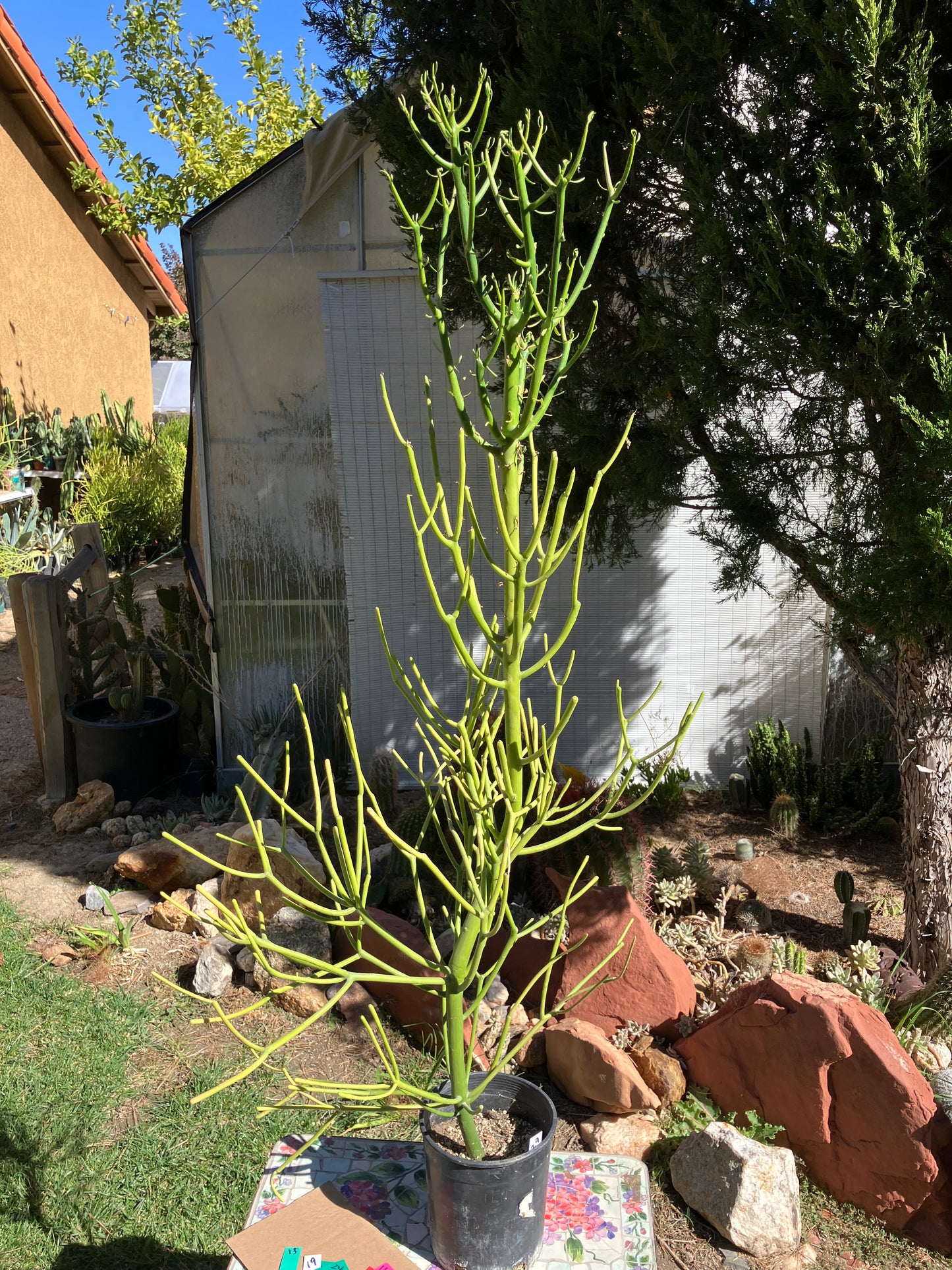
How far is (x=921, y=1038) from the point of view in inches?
121

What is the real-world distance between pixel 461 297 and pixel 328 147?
5.27 ft

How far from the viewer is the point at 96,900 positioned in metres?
4.17

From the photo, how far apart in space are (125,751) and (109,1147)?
9.26 feet

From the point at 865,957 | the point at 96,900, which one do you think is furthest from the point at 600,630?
the point at 96,900

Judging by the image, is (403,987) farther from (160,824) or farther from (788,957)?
(160,824)

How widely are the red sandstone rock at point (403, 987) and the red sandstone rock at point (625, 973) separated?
1.39 feet

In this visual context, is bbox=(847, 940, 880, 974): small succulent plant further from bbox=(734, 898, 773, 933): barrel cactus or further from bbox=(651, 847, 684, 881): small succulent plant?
bbox=(651, 847, 684, 881): small succulent plant

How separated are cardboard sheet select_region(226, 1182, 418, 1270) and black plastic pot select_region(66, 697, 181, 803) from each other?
13.1ft

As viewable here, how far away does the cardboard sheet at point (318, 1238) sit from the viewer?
1612 mm

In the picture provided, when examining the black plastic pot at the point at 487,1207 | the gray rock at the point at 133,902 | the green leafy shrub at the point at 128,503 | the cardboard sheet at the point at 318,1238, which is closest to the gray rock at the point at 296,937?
the gray rock at the point at 133,902

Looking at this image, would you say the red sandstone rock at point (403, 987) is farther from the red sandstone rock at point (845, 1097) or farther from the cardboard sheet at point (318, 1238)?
the cardboard sheet at point (318, 1238)

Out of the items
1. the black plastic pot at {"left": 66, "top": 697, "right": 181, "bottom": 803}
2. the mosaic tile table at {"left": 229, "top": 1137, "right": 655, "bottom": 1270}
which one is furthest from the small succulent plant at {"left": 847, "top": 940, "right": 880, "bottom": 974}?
the black plastic pot at {"left": 66, "top": 697, "right": 181, "bottom": 803}

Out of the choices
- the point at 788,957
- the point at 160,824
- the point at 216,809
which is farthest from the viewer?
the point at 216,809

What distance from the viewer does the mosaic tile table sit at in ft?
5.52
